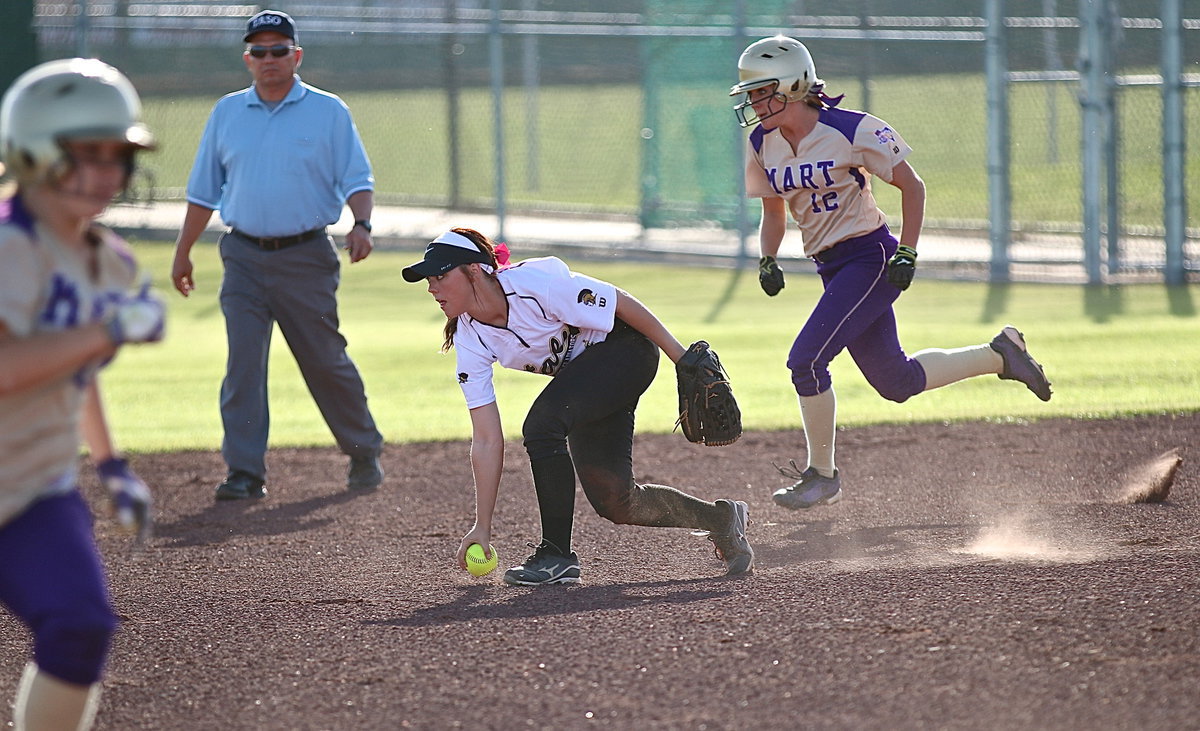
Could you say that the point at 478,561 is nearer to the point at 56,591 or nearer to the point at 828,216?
the point at 56,591

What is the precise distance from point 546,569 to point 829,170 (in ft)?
7.20

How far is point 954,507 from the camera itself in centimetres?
678

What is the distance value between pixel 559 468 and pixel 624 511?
0.33 metres

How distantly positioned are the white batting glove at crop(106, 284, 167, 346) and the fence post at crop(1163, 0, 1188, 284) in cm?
1228

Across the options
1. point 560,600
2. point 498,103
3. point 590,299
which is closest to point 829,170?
point 590,299

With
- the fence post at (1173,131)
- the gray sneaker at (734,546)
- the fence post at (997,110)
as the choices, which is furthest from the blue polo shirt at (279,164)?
the fence post at (1173,131)

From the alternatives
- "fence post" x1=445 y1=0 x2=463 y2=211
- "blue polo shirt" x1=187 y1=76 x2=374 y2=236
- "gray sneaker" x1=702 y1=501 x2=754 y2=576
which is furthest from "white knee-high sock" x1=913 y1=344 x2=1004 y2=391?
"fence post" x1=445 y1=0 x2=463 y2=211

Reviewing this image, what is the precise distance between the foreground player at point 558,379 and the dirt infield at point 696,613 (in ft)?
0.81

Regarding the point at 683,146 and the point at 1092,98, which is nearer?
the point at 1092,98

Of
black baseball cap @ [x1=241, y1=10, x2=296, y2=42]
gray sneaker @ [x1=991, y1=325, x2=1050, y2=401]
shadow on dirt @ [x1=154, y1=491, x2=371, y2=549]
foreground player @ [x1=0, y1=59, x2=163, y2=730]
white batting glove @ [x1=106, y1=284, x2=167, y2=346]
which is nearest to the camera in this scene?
white batting glove @ [x1=106, y1=284, x2=167, y2=346]

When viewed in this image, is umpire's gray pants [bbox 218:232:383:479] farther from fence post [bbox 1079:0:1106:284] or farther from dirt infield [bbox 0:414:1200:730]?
fence post [bbox 1079:0:1106:284]

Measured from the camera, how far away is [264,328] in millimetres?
7668

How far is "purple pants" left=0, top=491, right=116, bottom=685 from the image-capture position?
125 inches

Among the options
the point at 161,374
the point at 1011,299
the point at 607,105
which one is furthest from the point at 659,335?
the point at 607,105
